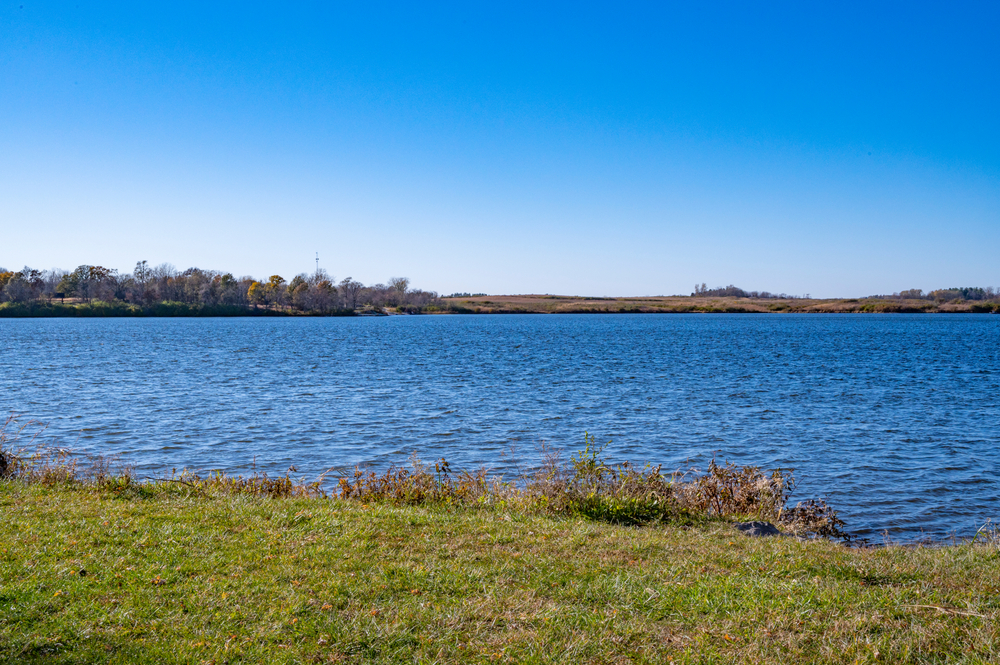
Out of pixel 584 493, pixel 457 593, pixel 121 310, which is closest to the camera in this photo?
pixel 457 593

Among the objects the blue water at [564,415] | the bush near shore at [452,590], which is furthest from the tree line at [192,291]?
the bush near shore at [452,590]

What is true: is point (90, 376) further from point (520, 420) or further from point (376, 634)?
point (376, 634)

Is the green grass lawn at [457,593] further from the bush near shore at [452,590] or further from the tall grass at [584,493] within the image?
the tall grass at [584,493]

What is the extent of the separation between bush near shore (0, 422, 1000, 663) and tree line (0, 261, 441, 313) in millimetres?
162268

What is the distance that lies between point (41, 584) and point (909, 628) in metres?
8.14

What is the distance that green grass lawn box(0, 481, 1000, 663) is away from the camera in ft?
18.3

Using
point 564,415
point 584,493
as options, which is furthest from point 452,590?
point 564,415

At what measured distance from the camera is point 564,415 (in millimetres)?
24719

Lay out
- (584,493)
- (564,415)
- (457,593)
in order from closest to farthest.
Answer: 1. (457,593)
2. (584,493)
3. (564,415)

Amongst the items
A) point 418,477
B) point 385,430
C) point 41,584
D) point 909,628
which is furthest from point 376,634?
point 385,430

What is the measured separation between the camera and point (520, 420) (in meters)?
23.5

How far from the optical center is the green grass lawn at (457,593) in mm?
5582

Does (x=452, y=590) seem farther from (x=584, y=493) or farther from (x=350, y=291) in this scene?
(x=350, y=291)

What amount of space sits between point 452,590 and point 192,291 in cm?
17078
